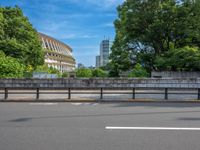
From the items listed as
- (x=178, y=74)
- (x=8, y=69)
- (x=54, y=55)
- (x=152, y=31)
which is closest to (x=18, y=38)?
(x=8, y=69)

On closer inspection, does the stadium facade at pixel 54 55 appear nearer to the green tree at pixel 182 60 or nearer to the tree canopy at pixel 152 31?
the tree canopy at pixel 152 31

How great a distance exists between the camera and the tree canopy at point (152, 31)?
34.3 metres

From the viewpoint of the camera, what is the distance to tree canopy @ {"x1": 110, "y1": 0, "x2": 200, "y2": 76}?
34.3 meters

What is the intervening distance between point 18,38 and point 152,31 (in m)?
22.7

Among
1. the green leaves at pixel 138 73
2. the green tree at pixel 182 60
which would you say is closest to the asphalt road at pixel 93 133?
the green tree at pixel 182 60

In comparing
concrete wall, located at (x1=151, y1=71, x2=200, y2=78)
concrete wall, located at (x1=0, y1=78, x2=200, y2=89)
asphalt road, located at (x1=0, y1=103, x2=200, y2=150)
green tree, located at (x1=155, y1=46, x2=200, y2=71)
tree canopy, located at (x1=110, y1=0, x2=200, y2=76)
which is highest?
tree canopy, located at (x1=110, y1=0, x2=200, y2=76)

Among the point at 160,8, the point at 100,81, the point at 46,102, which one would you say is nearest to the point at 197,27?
the point at 160,8

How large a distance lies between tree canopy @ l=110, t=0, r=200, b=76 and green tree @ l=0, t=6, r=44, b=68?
15.0 m

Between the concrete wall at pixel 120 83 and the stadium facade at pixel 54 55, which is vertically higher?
the stadium facade at pixel 54 55

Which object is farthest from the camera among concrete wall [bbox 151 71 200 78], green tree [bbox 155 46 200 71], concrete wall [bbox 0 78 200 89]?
concrete wall [bbox 151 71 200 78]

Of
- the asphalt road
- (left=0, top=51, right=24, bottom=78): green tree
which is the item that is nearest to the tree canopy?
(left=0, top=51, right=24, bottom=78): green tree

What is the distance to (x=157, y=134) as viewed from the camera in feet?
26.2

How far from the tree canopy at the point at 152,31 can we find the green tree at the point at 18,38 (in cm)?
1499

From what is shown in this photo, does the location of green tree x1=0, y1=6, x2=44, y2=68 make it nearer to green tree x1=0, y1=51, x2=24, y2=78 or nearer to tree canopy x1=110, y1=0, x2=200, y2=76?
green tree x1=0, y1=51, x2=24, y2=78
